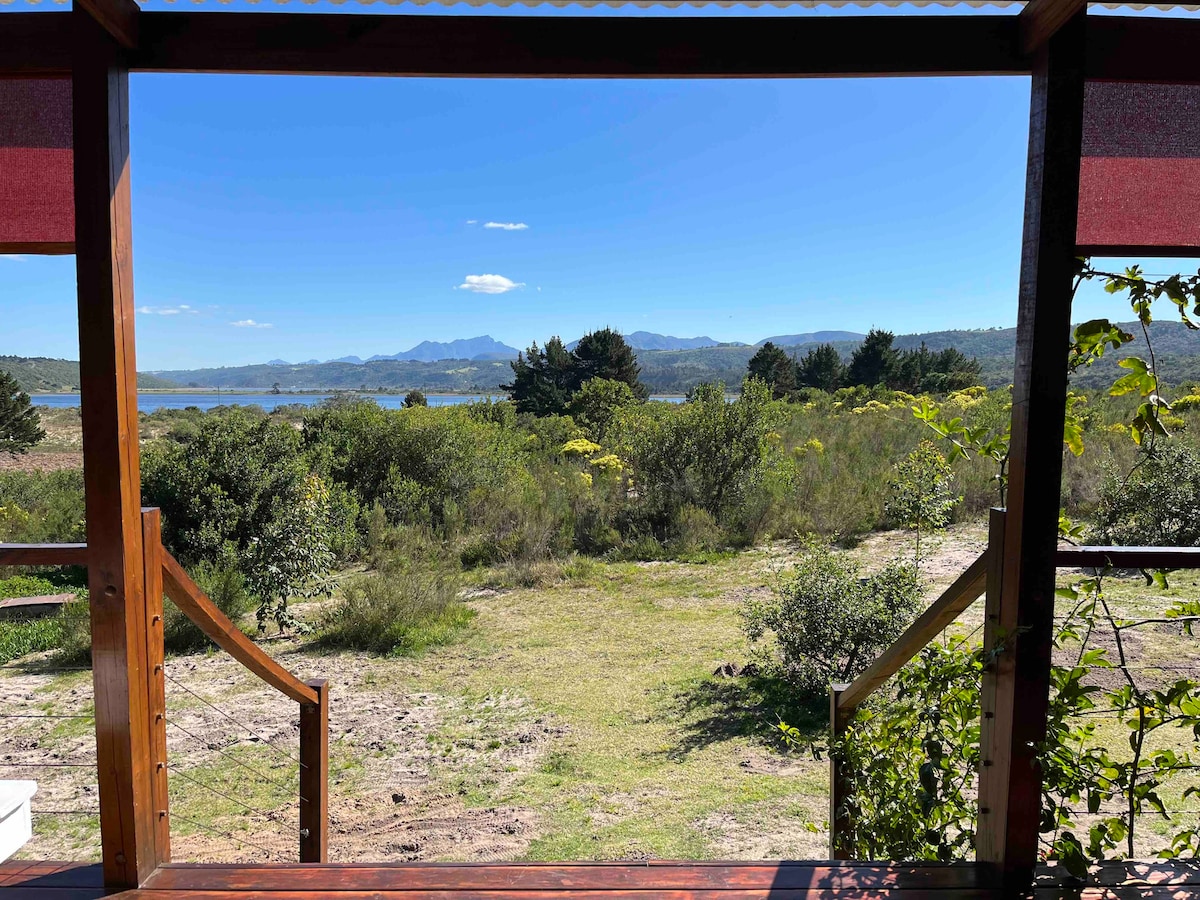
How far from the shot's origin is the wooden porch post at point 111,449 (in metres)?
1.50

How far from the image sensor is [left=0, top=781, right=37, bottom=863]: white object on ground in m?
1.39

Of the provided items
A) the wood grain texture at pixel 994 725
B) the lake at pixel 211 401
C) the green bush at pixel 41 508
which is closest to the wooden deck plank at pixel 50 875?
the wood grain texture at pixel 994 725

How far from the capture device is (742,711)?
443 centimetres

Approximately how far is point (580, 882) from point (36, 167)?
2246 millimetres

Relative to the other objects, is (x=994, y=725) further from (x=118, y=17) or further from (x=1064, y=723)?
(x=118, y=17)

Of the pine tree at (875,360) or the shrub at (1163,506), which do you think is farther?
the pine tree at (875,360)

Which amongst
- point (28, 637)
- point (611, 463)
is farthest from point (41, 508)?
point (611, 463)

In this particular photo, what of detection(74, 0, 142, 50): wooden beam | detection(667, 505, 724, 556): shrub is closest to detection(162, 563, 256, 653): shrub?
detection(667, 505, 724, 556): shrub

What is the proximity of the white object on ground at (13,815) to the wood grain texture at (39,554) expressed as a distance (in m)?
0.51

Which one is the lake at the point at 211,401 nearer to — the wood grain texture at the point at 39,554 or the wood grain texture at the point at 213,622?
the wood grain texture at the point at 213,622

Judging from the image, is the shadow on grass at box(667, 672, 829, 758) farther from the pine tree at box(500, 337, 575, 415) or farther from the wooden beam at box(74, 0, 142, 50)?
the pine tree at box(500, 337, 575, 415)

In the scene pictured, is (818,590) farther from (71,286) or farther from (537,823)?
(71,286)

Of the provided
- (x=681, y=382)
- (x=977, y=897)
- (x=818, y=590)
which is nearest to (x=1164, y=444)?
(x=818, y=590)

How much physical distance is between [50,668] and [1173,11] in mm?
7206
